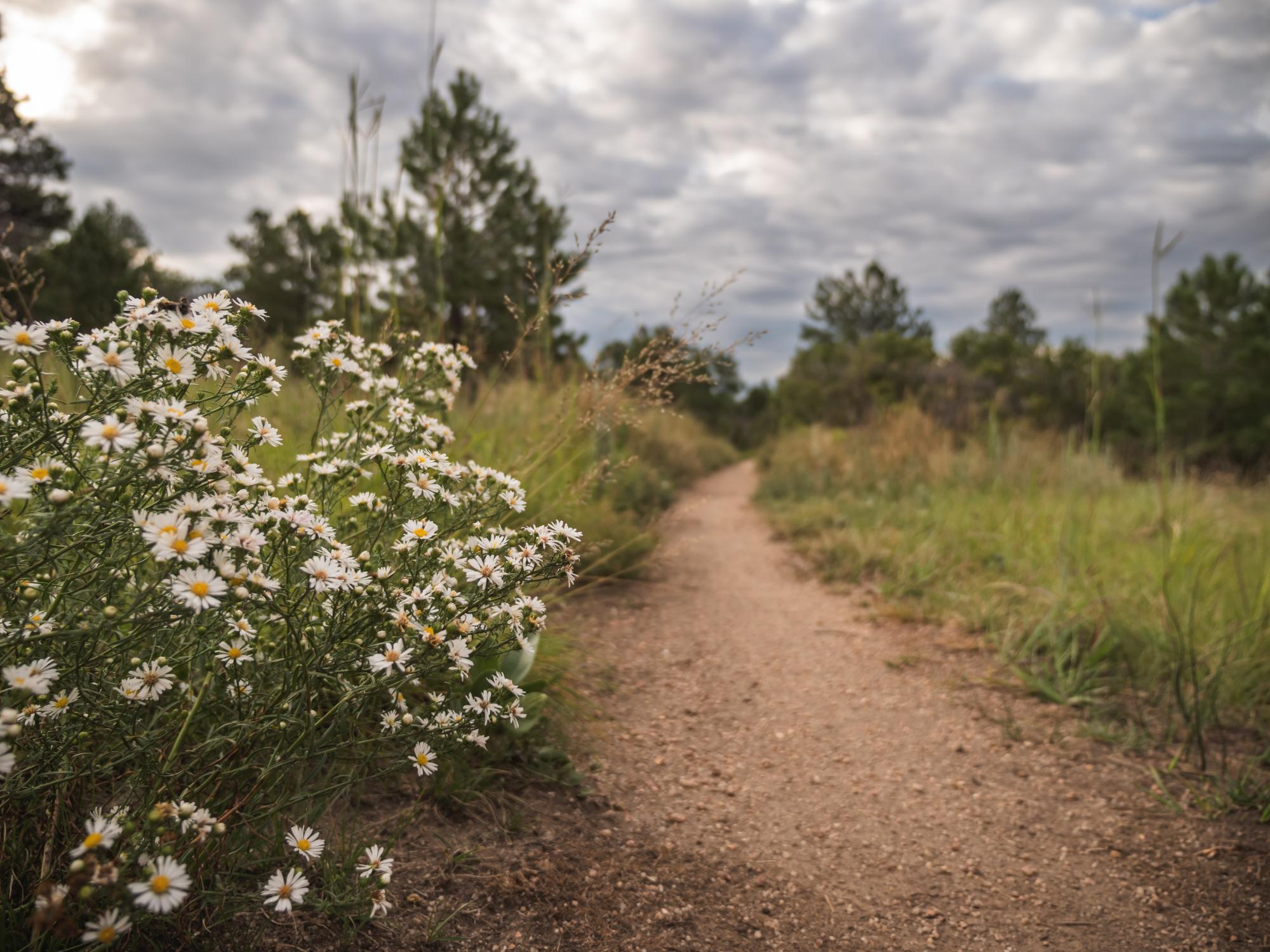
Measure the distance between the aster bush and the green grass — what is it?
2.57 m

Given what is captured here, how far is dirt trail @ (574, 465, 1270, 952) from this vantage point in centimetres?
178

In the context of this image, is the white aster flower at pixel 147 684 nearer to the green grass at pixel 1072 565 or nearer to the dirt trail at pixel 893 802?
the dirt trail at pixel 893 802

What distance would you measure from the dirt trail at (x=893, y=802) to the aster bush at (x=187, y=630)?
0.94 m

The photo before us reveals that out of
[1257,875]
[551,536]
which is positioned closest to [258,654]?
[551,536]

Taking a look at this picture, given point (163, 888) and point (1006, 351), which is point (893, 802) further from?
point (1006, 351)

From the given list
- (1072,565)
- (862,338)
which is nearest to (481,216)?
(862,338)

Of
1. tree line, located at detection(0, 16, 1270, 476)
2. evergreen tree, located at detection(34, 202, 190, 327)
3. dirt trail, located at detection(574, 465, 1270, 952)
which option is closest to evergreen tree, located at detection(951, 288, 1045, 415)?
tree line, located at detection(0, 16, 1270, 476)

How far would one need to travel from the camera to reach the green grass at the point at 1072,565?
286 cm

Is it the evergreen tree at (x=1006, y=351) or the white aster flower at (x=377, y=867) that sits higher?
the evergreen tree at (x=1006, y=351)

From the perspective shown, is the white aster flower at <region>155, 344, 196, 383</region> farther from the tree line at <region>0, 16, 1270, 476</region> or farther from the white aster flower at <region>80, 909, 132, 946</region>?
the tree line at <region>0, 16, 1270, 476</region>

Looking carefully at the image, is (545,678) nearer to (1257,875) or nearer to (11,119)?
(1257,875)

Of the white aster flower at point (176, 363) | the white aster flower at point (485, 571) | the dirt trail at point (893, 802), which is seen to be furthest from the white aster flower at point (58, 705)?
the dirt trail at point (893, 802)

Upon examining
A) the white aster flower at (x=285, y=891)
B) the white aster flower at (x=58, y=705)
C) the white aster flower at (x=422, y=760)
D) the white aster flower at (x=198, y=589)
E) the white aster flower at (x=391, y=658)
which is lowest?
the white aster flower at (x=285, y=891)

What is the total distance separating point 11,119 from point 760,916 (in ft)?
57.0
